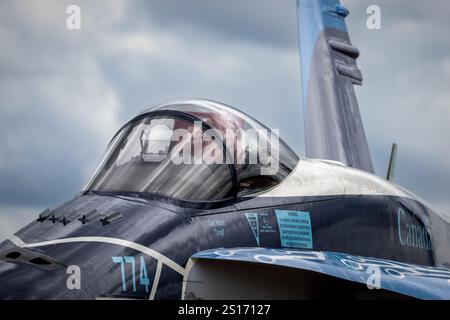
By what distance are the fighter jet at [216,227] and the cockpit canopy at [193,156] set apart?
0.6 inches

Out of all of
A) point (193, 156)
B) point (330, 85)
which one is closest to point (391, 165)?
point (330, 85)

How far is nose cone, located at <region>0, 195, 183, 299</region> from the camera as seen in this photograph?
654 cm

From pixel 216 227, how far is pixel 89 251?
144cm

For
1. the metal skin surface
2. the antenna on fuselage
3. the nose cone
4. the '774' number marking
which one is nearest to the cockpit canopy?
the metal skin surface

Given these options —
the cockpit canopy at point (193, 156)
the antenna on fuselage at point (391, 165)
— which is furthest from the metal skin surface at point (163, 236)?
the antenna on fuselage at point (391, 165)

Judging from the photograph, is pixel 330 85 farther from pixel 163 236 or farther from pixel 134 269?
pixel 134 269

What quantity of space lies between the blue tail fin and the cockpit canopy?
759 centimetres

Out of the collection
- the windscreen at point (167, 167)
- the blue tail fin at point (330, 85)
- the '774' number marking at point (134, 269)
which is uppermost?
the blue tail fin at point (330, 85)

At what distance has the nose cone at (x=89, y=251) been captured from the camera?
6.54 metres

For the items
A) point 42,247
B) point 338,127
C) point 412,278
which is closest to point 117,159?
point 42,247

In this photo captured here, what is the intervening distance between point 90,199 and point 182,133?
127cm

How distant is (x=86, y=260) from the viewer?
6.86m

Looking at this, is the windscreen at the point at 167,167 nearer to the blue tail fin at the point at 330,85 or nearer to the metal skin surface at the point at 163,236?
the metal skin surface at the point at 163,236
